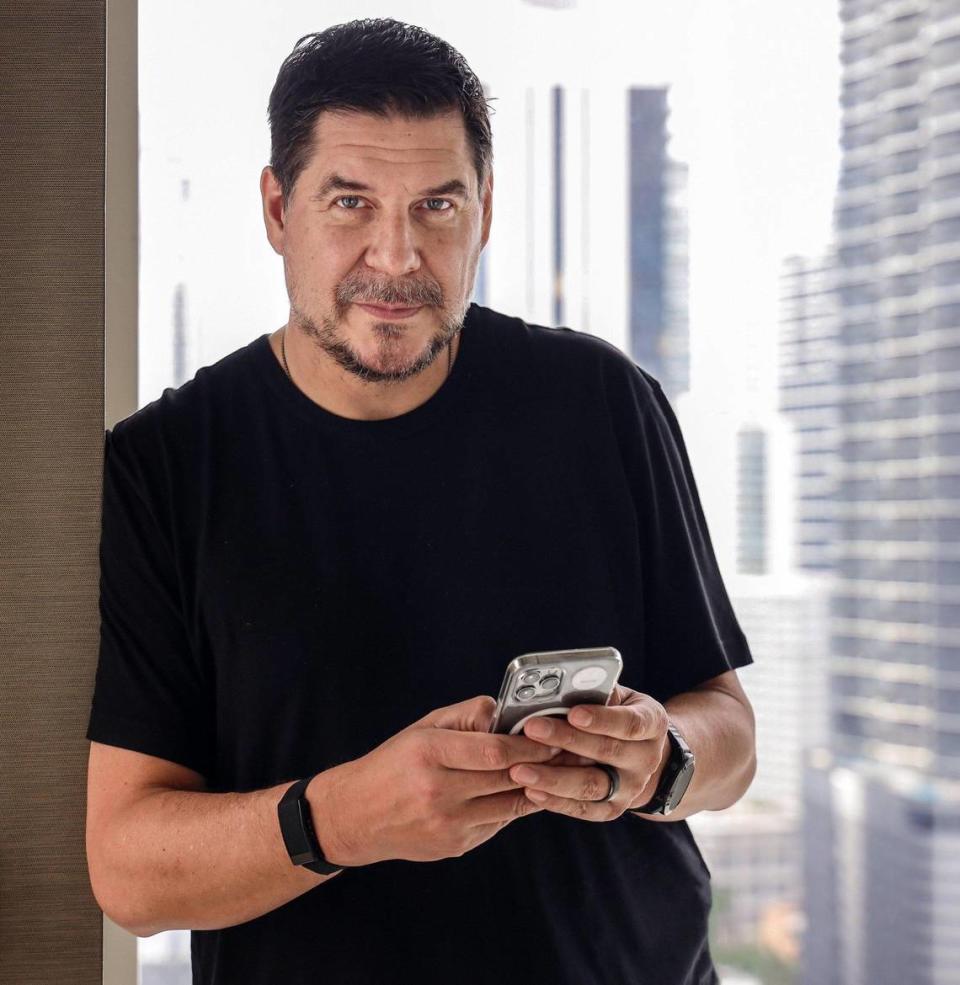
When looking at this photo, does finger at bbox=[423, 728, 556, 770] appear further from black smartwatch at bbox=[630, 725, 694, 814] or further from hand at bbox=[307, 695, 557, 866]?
black smartwatch at bbox=[630, 725, 694, 814]

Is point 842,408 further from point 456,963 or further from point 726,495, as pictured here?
point 456,963

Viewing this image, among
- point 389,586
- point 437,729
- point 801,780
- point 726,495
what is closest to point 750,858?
point 801,780

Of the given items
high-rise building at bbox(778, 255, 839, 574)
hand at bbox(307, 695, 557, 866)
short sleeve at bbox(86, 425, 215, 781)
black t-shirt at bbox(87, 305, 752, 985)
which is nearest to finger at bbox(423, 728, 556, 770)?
hand at bbox(307, 695, 557, 866)

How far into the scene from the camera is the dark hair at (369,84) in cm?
128

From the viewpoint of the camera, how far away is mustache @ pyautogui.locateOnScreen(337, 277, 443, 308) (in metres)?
1.27

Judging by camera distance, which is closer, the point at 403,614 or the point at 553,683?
the point at 553,683

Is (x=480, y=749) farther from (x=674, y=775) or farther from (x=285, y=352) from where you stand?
(x=285, y=352)

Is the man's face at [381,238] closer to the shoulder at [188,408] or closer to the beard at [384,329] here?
the beard at [384,329]

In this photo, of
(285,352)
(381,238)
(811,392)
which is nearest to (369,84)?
(381,238)

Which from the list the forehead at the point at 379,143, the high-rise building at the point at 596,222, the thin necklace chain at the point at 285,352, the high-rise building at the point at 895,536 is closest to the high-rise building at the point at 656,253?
the high-rise building at the point at 596,222

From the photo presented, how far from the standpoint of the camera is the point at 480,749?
3.24ft

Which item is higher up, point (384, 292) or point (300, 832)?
→ point (384, 292)

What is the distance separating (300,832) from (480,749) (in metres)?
0.23

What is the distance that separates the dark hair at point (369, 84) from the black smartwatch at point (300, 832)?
70 cm
